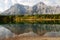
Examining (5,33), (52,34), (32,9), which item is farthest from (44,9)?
(5,33)

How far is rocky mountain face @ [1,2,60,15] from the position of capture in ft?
5.59

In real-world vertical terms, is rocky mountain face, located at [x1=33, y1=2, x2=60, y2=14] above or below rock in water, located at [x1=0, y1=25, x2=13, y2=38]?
above

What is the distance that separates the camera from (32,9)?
5.63 ft

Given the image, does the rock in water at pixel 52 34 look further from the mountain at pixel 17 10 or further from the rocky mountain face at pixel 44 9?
the mountain at pixel 17 10

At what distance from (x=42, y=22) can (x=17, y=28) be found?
0.30 meters

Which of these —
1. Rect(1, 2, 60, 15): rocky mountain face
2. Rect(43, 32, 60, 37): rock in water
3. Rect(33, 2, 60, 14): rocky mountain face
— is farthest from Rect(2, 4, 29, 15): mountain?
Rect(43, 32, 60, 37): rock in water

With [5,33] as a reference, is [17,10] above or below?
above

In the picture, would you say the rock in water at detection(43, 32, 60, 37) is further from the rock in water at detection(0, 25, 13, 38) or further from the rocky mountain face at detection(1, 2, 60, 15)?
the rock in water at detection(0, 25, 13, 38)

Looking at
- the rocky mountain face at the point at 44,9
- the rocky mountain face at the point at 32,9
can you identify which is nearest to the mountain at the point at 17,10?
the rocky mountain face at the point at 32,9

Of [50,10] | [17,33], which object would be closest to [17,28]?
[17,33]

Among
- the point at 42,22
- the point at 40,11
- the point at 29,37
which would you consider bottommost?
the point at 29,37

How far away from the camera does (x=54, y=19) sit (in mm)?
1699

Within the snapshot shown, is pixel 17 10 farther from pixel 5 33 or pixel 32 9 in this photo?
pixel 5 33

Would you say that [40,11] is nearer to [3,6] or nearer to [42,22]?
[42,22]
